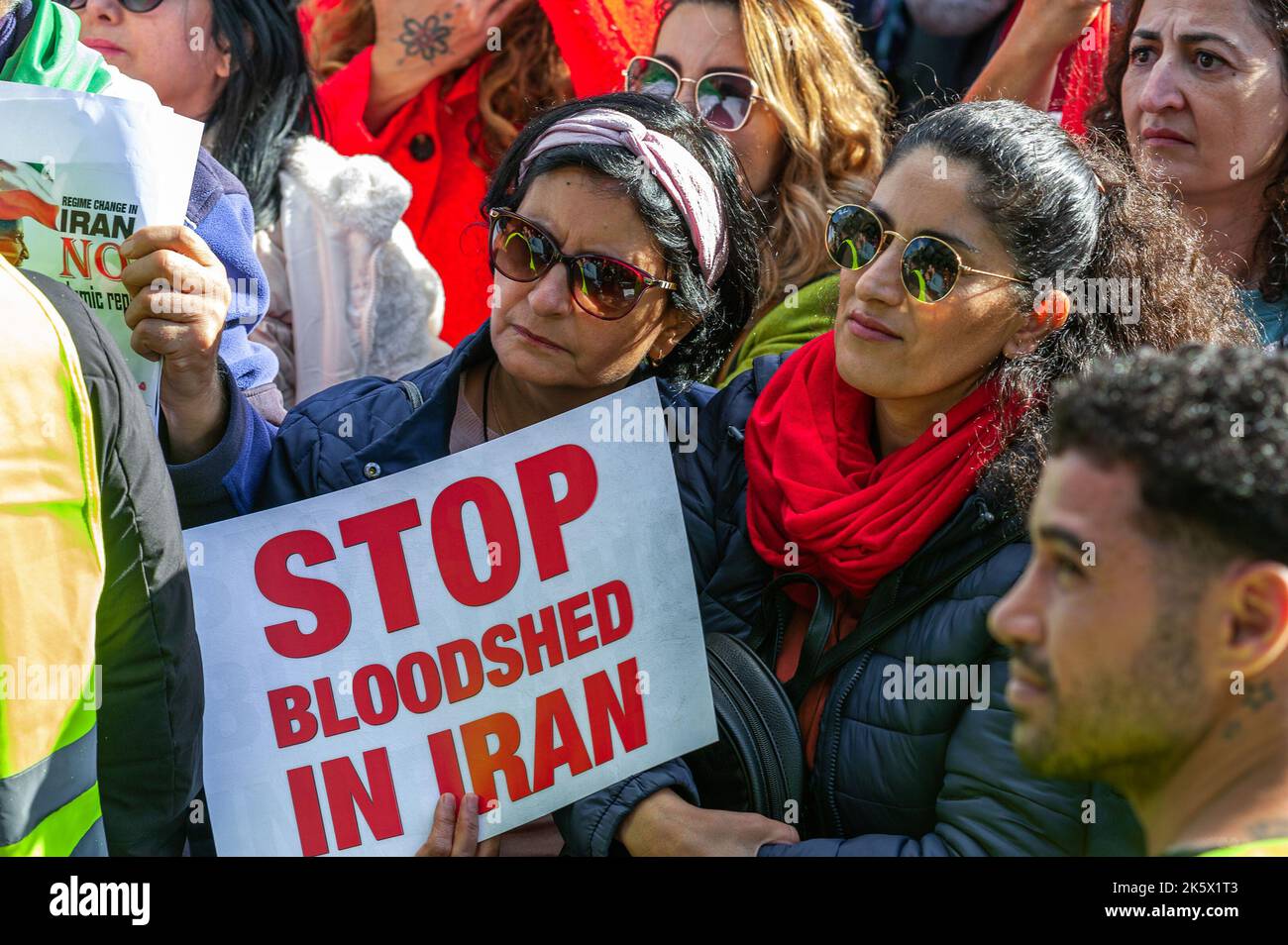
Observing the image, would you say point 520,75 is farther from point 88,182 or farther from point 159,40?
point 88,182

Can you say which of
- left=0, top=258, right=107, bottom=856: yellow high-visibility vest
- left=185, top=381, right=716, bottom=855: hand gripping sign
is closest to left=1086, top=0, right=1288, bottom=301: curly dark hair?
left=185, top=381, right=716, bottom=855: hand gripping sign

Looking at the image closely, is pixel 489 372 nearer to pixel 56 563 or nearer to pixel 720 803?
pixel 720 803

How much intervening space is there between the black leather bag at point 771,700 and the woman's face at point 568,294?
0.58 metres

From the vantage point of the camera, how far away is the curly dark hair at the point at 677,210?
2883mm

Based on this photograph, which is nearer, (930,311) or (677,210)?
(930,311)

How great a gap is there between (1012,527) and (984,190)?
1.94ft

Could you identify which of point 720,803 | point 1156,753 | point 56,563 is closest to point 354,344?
point 720,803

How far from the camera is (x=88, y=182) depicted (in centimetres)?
252

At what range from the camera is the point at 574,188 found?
9.42 ft

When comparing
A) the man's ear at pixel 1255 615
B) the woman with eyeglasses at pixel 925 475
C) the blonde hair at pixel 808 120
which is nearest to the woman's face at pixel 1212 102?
the woman with eyeglasses at pixel 925 475

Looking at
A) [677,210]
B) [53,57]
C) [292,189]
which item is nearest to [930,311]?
[677,210]

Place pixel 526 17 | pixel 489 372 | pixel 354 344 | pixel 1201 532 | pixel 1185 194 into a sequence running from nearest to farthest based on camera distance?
pixel 1201 532 < pixel 489 372 < pixel 1185 194 < pixel 354 344 < pixel 526 17

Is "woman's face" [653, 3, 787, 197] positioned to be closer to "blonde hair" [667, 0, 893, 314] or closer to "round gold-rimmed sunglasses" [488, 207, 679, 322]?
"blonde hair" [667, 0, 893, 314]

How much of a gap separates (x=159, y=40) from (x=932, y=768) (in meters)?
2.55
